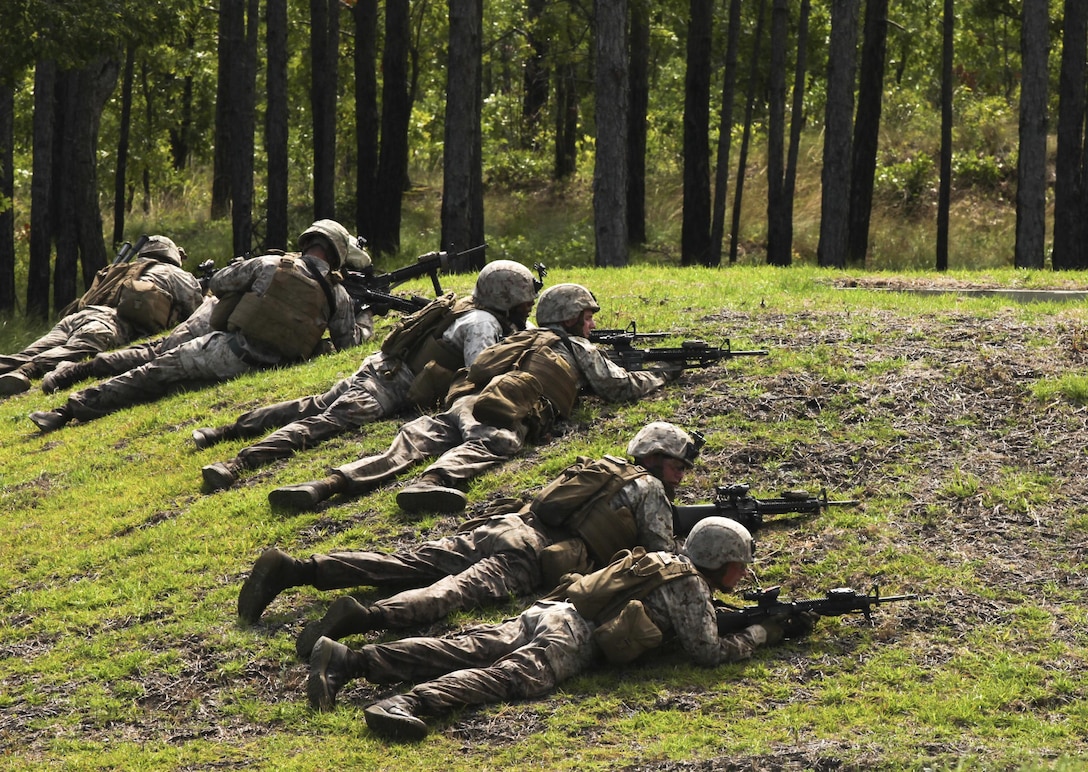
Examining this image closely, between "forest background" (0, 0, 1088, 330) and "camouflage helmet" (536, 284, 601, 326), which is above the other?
"forest background" (0, 0, 1088, 330)

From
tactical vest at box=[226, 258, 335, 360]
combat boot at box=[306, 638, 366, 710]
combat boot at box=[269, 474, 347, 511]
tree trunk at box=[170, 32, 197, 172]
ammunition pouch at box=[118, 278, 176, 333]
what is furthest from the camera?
tree trunk at box=[170, 32, 197, 172]

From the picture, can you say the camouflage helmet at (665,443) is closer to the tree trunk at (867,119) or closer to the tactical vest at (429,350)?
the tactical vest at (429,350)

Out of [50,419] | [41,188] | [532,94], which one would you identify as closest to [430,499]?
[50,419]

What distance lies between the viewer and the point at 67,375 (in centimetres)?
1577

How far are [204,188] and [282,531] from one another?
26778 millimetres

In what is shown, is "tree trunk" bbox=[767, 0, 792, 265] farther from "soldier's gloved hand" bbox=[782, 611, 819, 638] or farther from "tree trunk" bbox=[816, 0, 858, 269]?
"soldier's gloved hand" bbox=[782, 611, 819, 638]

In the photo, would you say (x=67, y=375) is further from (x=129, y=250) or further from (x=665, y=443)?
(x=665, y=443)

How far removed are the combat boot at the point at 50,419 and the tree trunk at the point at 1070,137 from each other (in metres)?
14.2

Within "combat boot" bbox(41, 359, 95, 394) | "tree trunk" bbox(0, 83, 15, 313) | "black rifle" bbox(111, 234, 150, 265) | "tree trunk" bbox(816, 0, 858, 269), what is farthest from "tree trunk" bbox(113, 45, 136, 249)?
"tree trunk" bbox(816, 0, 858, 269)

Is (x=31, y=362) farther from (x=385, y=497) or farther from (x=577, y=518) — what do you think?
(x=577, y=518)

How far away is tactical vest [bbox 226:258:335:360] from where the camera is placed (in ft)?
43.4

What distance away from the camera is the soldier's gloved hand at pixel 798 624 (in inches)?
303

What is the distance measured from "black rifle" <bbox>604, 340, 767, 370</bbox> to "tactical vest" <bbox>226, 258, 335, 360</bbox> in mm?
3399

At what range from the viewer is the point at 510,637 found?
7355 millimetres
